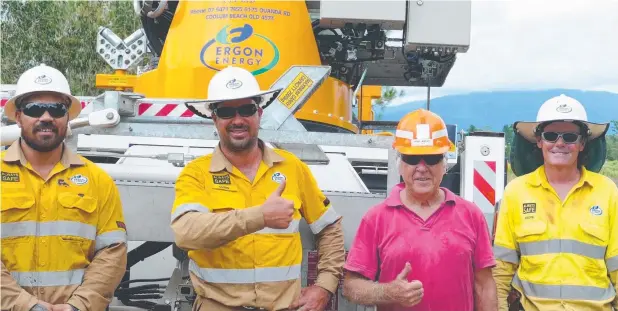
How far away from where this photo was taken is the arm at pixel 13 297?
295 cm

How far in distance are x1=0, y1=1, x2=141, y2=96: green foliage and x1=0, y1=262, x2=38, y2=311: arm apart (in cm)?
1720

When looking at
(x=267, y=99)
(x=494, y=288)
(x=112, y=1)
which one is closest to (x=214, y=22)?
(x=267, y=99)

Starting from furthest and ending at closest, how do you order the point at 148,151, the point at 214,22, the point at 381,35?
the point at 381,35, the point at 214,22, the point at 148,151

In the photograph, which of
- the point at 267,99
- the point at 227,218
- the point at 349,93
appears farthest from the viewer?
the point at 349,93

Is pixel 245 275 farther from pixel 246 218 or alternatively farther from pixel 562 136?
pixel 562 136

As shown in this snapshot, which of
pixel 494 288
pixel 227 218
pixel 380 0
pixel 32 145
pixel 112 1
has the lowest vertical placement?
pixel 494 288

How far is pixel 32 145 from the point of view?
10.3ft

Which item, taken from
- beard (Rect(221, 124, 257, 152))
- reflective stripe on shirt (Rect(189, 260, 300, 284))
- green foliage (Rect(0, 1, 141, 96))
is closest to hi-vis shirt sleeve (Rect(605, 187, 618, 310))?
reflective stripe on shirt (Rect(189, 260, 300, 284))

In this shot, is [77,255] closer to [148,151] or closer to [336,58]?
[148,151]

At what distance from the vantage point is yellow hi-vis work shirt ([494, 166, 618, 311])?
10.00 feet

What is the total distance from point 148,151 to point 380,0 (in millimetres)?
2074

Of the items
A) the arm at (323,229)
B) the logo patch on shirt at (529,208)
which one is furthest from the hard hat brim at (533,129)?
the arm at (323,229)

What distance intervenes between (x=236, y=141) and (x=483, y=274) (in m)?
1.20

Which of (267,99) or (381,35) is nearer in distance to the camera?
(267,99)
